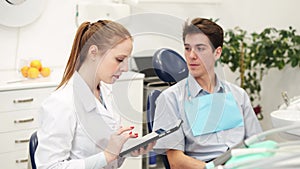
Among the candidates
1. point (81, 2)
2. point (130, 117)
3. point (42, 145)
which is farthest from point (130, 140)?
point (81, 2)

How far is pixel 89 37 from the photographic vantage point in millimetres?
1295

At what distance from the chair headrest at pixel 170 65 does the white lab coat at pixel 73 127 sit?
0.79 ft

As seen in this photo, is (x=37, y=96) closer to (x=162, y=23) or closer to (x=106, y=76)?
(x=106, y=76)

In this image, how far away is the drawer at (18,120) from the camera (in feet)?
7.91

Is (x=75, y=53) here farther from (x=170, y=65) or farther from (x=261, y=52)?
(x=261, y=52)

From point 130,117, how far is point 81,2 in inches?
73.7

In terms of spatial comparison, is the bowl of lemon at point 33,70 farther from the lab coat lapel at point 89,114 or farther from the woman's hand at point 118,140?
the woman's hand at point 118,140

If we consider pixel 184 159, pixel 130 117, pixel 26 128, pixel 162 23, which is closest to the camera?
pixel 162 23

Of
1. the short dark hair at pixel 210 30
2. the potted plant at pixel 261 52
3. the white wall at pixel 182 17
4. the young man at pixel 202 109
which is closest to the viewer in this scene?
the young man at pixel 202 109

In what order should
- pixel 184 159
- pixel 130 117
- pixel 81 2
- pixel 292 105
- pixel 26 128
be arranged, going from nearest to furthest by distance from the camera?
pixel 130 117 < pixel 184 159 < pixel 292 105 < pixel 26 128 < pixel 81 2

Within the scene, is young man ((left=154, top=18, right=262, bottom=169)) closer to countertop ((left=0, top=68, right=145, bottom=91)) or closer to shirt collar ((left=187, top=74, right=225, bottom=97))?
shirt collar ((left=187, top=74, right=225, bottom=97))

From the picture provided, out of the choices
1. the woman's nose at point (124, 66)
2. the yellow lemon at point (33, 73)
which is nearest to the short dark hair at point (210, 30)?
the woman's nose at point (124, 66)

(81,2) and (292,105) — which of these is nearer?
(292,105)

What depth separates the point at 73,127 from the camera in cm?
132
